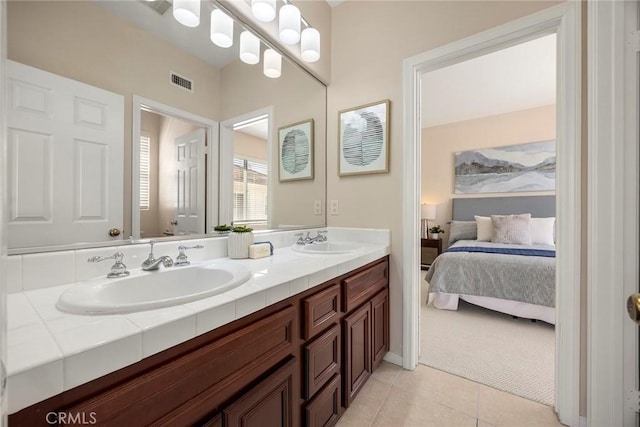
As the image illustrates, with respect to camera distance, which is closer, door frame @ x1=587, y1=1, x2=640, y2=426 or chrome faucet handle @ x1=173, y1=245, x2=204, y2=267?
door frame @ x1=587, y1=1, x2=640, y2=426

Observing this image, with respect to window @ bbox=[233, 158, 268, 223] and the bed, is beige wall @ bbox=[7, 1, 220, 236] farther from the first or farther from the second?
the bed

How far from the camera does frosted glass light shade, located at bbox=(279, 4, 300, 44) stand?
5.10 feet

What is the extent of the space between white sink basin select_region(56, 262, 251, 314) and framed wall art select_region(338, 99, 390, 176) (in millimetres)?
1231

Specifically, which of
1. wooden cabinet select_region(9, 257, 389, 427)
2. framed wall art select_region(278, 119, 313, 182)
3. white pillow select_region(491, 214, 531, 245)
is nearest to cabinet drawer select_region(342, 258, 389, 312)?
wooden cabinet select_region(9, 257, 389, 427)

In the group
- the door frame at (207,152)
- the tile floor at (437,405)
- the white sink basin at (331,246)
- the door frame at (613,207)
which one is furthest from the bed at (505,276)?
the door frame at (207,152)

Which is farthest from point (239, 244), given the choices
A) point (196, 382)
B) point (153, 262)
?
point (196, 382)

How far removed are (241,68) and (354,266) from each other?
1.29 metres

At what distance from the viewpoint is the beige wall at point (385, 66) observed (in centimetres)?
161

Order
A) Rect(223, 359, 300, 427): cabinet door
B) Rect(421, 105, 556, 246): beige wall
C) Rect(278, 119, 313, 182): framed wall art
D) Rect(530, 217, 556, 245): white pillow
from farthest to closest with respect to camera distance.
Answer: Rect(421, 105, 556, 246): beige wall < Rect(530, 217, 556, 245): white pillow < Rect(278, 119, 313, 182): framed wall art < Rect(223, 359, 300, 427): cabinet door

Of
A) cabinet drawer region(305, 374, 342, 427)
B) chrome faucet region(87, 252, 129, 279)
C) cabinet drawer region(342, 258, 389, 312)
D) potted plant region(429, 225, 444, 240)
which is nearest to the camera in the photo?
chrome faucet region(87, 252, 129, 279)

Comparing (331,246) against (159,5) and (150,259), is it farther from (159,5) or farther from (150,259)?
(159,5)

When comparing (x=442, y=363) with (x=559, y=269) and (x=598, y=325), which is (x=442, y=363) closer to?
(x=559, y=269)

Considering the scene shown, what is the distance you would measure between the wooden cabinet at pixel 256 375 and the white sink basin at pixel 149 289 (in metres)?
0.12

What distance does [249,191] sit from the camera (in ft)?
5.42
